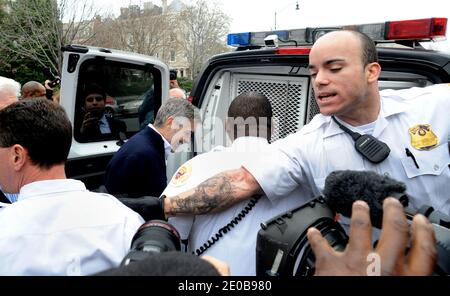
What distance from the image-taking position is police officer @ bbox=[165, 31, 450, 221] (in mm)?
1617

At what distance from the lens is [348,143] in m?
1.72

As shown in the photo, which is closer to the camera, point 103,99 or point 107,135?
point 103,99

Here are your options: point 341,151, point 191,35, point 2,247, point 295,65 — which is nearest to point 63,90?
point 295,65

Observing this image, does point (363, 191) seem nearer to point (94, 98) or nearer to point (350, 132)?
point (350, 132)

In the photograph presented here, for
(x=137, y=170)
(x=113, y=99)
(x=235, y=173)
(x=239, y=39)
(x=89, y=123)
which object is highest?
(x=239, y=39)

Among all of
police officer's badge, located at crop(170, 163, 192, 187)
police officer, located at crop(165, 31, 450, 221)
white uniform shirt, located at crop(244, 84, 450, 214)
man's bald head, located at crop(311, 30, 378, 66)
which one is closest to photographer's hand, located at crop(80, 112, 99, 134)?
police officer's badge, located at crop(170, 163, 192, 187)

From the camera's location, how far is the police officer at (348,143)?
5.31ft

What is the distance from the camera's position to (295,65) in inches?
103

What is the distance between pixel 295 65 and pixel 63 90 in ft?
6.82

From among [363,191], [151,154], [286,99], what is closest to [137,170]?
[151,154]

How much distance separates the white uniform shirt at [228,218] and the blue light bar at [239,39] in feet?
5.73

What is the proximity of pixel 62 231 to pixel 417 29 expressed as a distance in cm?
219

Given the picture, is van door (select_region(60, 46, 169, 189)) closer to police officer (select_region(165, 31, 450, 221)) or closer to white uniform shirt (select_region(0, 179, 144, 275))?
white uniform shirt (select_region(0, 179, 144, 275))
